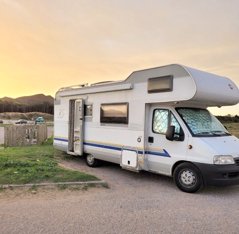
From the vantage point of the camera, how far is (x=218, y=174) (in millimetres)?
6949

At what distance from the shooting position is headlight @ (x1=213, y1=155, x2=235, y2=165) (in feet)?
23.0

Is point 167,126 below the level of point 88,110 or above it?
below

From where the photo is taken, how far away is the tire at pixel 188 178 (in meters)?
7.18

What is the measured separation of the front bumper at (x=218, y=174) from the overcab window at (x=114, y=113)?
296 cm

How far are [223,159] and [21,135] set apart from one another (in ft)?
42.6

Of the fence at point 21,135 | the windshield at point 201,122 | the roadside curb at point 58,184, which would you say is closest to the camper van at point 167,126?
the windshield at point 201,122

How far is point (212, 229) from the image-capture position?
503cm

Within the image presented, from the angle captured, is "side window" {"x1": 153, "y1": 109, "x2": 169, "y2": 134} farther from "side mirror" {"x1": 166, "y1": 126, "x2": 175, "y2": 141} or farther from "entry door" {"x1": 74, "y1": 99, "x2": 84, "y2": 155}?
"entry door" {"x1": 74, "y1": 99, "x2": 84, "y2": 155}

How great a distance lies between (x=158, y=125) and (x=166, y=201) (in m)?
2.36

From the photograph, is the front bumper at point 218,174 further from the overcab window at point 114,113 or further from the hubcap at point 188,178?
the overcab window at point 114,113

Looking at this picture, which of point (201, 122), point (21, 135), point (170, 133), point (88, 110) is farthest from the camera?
point (21, 135)

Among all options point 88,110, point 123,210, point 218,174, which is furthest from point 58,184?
point 88,110

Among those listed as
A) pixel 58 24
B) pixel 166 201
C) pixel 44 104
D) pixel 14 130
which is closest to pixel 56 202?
pixel 166 201

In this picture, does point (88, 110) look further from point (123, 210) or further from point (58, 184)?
point (123, 210)
